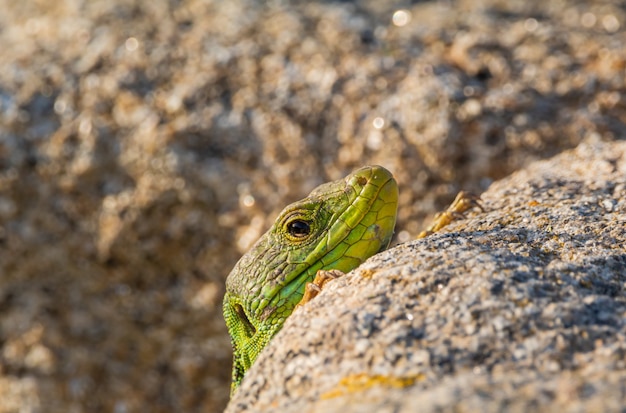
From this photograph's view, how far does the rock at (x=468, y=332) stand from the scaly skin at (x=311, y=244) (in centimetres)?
63

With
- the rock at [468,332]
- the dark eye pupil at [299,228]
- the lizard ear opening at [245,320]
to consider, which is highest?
the dark eye pupil at [299,228]

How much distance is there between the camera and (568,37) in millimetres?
6176

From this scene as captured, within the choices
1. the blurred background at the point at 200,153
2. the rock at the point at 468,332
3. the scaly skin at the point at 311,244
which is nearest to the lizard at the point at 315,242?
the scaly skin at the point at 311,244

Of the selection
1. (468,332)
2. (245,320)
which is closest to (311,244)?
(245,320)

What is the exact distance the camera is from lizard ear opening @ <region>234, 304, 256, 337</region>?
168 inches

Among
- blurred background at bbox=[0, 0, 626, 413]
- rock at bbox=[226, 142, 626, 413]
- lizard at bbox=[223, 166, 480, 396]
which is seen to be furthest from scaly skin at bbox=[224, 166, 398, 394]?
blurred background at bbox=[0, 0, 626, 413]

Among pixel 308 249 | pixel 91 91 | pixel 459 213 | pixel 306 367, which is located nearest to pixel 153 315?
pixel 91 91

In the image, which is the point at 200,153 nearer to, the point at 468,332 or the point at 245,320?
the point at 245,320

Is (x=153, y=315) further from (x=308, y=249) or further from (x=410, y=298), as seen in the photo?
(x=410, y=298)

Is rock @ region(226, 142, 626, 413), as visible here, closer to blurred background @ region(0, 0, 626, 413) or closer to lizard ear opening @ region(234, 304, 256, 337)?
lizard ear opening @ region(234, 304, 256, 337)

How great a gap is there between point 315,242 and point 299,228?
12 centimetres

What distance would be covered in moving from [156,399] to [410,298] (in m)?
3.81

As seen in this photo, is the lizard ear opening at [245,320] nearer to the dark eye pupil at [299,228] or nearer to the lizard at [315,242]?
the lizard at [315,242]

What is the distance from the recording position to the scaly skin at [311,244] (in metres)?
3.94
